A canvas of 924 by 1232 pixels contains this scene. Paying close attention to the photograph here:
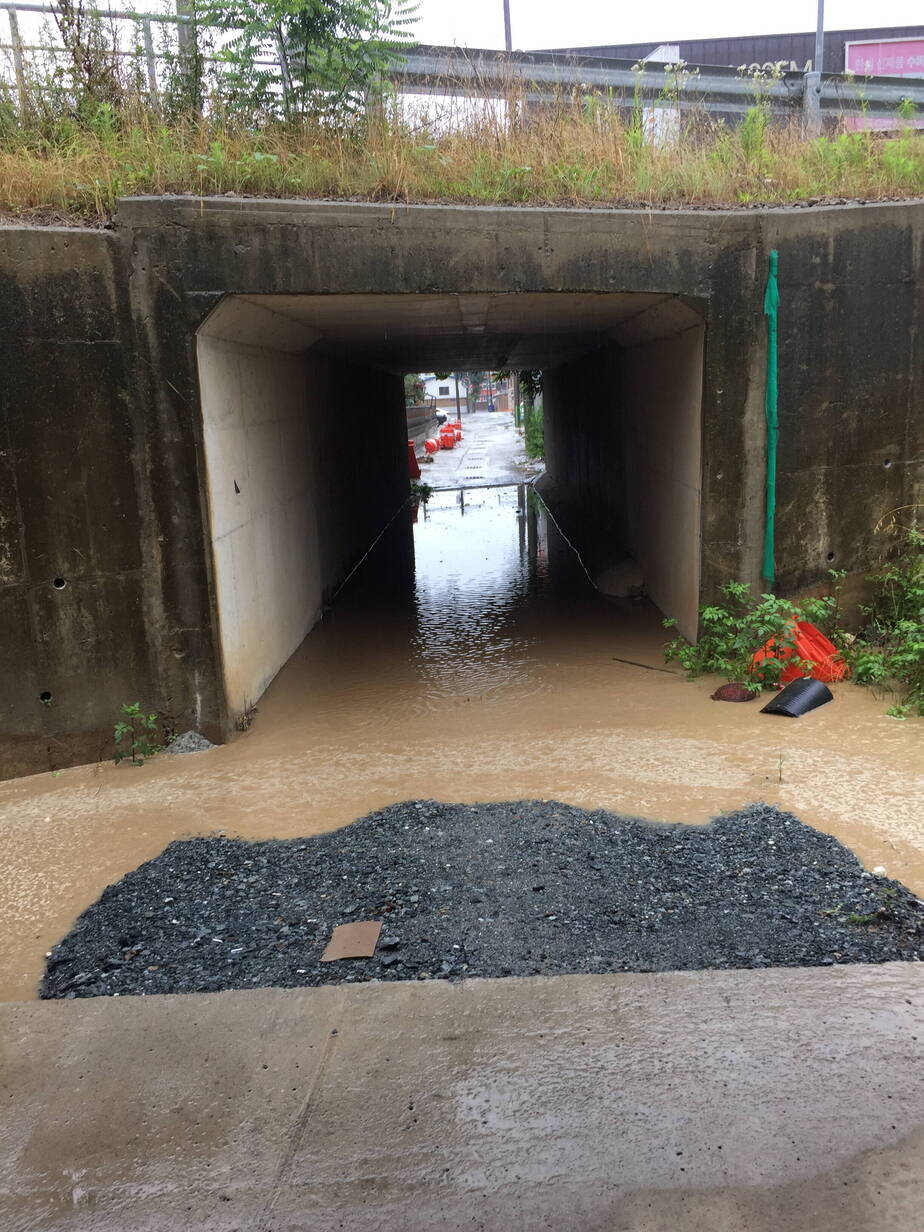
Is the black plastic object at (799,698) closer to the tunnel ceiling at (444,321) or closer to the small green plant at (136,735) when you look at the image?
the tunnel ceiling at (444,321)

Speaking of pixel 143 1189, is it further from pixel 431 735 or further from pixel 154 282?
pixel 154 282

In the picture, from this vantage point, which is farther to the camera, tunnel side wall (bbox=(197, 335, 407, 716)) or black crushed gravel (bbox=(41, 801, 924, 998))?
tunnel side wall (bbox=(197, 335, 407, 716))

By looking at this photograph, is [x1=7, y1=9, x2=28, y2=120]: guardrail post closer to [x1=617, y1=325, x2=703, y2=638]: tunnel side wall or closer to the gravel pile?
the gravel pile

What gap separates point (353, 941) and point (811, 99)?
9.00 metres

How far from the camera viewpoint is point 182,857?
15.7 feet

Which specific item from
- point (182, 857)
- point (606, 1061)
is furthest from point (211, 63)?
point (606, 1061)

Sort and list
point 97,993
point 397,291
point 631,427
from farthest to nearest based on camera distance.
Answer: point 631,427
point 397,291
point 97,993

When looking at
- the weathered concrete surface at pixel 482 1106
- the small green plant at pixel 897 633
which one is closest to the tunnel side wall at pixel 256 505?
the weathered concrete surface at pixel 482 1106

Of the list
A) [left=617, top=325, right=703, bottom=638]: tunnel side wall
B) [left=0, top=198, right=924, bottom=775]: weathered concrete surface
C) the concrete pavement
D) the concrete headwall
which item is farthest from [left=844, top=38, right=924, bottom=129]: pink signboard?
the concrete headwall

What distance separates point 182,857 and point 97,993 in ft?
3.60

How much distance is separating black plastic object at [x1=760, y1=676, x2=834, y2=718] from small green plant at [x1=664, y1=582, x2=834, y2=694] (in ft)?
0.92

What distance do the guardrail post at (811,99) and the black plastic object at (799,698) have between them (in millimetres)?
5641

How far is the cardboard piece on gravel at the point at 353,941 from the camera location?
381cm

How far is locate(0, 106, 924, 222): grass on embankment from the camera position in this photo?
6168 millimetres
